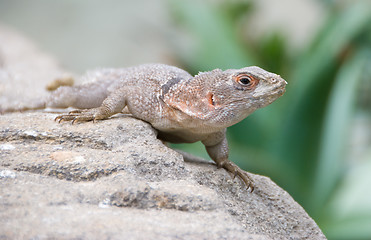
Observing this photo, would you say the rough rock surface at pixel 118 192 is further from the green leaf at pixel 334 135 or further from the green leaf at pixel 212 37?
the green leaf at pixel 212 37

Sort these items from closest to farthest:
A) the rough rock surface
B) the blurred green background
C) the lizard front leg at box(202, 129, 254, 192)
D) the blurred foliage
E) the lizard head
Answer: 1. the rough rock surface
2. the lizard head
3. the lizard front leg at box(202, 129, 254, 192)
4. the blurred foliage
5. the blurred green background

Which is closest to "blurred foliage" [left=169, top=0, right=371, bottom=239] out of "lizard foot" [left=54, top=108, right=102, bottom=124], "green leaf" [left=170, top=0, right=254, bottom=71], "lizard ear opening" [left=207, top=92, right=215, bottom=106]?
"green leaf" [left=170, top=0, right=254, bottom=71]

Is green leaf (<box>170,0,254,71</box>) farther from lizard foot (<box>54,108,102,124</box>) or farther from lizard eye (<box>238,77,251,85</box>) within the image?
lizard eye (<box>238,77,251,85</box>)

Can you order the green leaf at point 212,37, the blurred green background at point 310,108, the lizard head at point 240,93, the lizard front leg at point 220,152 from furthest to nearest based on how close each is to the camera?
1. the green leaf at point 212,37
2. the blurred green background at point 310,108
3. the lizard front leg at point 220,152
4. the lizard head at point 240,93

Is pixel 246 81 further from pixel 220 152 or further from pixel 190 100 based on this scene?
pixel 220 152

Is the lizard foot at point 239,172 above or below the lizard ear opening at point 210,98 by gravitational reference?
below

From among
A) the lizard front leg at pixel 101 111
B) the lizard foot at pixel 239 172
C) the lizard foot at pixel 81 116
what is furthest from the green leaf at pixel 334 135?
the lizard foot at pixel 81 116

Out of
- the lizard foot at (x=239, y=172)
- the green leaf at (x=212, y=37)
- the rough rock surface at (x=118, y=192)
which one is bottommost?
the rough rock surface at (x=118, y=192)

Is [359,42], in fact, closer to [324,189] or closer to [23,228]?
[324,189]

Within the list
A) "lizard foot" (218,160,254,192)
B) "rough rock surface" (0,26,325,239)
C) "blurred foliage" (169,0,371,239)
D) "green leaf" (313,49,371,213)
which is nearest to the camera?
"rough rock surface" (0,26,325,239)
